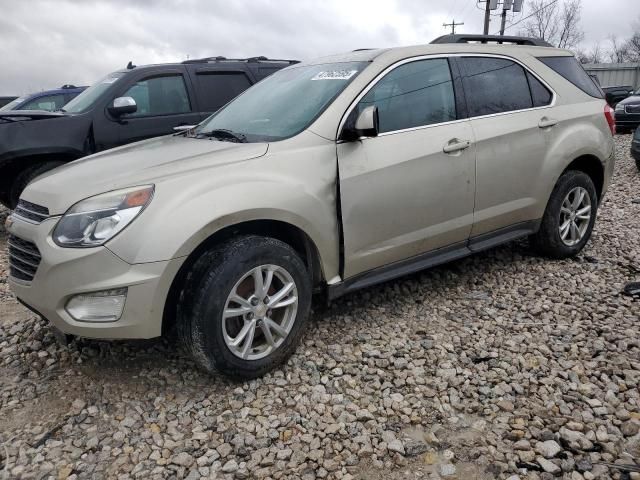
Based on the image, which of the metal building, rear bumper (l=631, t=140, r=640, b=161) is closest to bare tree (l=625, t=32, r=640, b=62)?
the metal building

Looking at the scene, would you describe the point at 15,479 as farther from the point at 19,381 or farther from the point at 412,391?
the point at 412,391

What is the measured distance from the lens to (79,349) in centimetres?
324

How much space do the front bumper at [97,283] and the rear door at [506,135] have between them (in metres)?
2.27

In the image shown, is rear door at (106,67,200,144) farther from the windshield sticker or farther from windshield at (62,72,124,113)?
the windshield sticker

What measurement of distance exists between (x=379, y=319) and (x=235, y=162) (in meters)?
1.52

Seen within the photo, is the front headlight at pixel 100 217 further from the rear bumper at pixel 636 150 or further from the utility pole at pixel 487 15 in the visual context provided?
the utility pole at pixel 487 15

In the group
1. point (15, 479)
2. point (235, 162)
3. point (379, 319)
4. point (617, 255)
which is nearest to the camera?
point (15, 479)

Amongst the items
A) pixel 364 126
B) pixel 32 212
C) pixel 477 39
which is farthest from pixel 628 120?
pixel 32 212

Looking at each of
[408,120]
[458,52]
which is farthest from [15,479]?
[458,52]

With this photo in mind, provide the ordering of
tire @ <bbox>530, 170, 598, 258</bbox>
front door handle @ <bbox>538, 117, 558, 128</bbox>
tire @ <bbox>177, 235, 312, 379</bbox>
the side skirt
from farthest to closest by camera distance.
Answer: tire @ <bbox>530, 170, 598, 258</bbox>, front door handle @ <bbox>538, 117, 558, 128</bbox>, the side skirt, tire @ <bbox>177, 235, 312, 379</bbox>

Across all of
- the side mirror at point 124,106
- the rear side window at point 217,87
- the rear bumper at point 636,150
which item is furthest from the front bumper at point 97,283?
the rear bumper at point 636,150

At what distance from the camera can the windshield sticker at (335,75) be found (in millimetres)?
3279

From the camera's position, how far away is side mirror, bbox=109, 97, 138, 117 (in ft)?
18.1

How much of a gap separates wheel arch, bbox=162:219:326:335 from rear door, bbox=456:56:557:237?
1.32m
